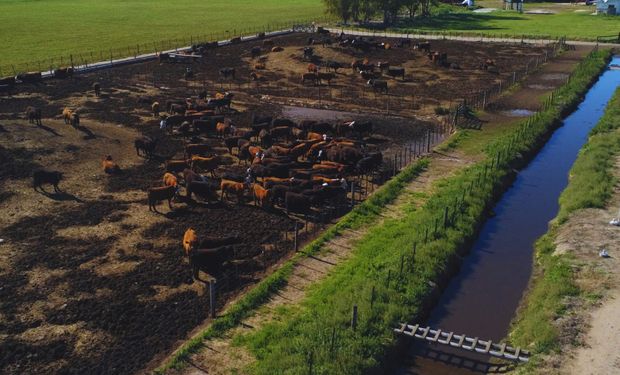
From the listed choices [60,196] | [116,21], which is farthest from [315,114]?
[116,21]

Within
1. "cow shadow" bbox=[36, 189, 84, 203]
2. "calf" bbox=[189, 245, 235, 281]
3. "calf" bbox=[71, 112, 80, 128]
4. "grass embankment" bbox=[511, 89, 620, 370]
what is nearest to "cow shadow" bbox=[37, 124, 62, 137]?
"calf" bbox=[71, 112, 80, 128]

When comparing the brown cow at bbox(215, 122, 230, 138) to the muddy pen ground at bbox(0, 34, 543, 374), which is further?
the brown cow at bbox(215, 122, 230, 138)

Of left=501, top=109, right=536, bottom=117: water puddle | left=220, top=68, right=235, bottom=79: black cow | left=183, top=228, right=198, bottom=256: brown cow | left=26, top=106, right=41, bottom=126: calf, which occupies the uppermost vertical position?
left=220, top=68, right=235, bottom=79: black cow

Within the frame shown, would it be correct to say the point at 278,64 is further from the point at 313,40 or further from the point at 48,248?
the point at 48,248

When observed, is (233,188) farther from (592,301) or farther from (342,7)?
(342,7)

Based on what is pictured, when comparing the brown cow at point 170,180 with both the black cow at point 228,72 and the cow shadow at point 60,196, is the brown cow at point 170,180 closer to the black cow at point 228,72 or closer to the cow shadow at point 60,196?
the cow shadow at point 60,196

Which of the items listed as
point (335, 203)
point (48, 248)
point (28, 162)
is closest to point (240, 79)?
point (28, 162)

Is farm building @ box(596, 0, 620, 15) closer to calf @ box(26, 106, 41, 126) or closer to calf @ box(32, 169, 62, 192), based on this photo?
calf @ box(26, 106, 41, 126)
